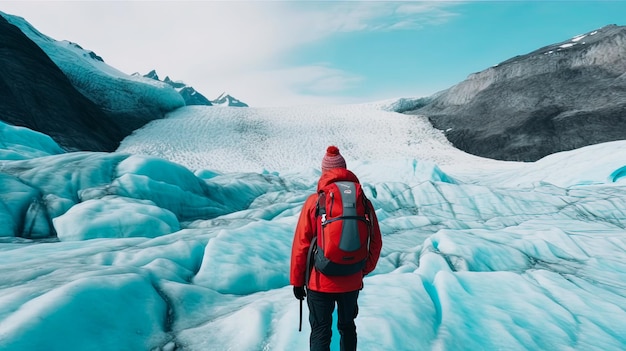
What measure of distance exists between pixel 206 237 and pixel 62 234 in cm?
263

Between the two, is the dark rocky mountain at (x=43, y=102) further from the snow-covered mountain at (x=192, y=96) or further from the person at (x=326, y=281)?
the snow-covered mountain at (x=192, y=96)

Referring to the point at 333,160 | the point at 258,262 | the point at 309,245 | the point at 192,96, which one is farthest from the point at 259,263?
the point at 192,96

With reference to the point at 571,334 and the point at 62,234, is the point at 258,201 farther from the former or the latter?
the point at 571,334

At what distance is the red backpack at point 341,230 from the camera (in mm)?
2053

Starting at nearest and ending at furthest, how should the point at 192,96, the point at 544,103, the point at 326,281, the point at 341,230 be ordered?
the point at 341,230, the point at 326,281, the point at 544,103, the point at 192,96

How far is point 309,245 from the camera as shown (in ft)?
7.33

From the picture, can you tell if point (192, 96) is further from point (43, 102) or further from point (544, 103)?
point (544, 103)

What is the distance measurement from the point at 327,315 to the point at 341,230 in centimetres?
66

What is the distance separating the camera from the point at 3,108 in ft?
54.9

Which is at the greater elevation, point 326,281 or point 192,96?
point 192,96

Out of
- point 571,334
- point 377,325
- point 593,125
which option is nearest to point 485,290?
point 571,334

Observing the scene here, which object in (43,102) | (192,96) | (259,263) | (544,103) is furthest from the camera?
(192,96)

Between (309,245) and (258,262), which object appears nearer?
(309,245)

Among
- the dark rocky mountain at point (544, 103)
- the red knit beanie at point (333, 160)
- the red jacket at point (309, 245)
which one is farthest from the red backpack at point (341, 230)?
the dark rocky mountain at point (544, 103)
